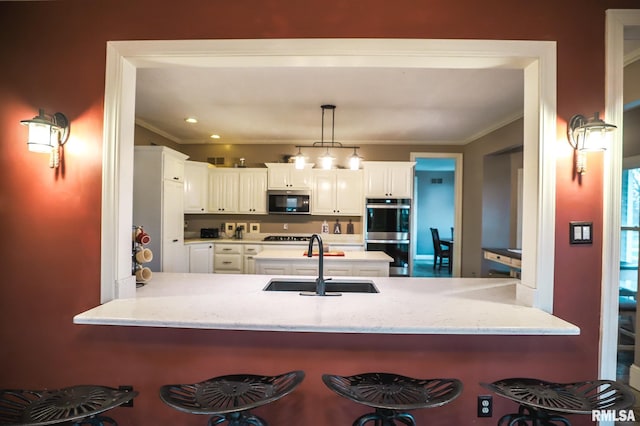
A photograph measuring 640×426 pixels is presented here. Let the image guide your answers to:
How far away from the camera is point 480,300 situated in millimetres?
1673

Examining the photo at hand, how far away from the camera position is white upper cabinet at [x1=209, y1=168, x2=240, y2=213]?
5.20m

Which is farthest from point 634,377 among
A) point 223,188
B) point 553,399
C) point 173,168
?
point 223,188

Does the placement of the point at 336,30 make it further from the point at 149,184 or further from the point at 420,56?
the point at 149,184

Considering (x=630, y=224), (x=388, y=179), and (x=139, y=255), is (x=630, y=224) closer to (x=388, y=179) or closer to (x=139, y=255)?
(x=388, y=179)

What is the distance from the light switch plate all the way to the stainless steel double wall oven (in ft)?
10.5

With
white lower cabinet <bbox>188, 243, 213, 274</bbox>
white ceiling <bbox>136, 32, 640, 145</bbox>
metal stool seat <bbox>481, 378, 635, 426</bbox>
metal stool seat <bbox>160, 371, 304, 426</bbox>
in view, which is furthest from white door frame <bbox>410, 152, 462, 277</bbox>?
metal stool seat <bbox>160, 371, 304, 426</bbox>

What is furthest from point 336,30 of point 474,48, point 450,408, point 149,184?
point 149,184

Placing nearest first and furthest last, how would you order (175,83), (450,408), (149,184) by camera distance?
1. (450,408)
2. (175,83)
3. (149,184)

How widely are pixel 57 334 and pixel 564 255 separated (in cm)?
275

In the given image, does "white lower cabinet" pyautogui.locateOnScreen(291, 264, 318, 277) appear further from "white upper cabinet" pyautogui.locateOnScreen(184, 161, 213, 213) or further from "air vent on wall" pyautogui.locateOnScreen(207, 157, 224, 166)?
"air vent on wall" pyautogui.locateOnScreen(207, 157, 224, 166)

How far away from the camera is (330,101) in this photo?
338cm

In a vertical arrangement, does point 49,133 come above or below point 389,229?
above

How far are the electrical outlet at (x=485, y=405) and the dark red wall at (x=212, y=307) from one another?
38mm

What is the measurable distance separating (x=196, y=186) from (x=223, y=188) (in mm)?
489
